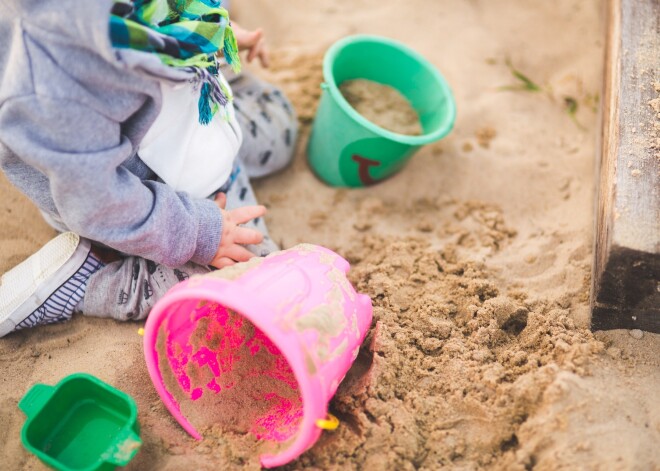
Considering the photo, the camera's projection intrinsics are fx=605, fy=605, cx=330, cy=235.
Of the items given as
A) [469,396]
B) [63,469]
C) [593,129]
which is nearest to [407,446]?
[469,396]

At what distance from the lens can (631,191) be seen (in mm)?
1244

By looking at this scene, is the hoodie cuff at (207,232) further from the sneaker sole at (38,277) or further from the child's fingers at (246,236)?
the sneaker sole at (38,277)

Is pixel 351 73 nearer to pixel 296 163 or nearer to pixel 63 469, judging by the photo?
pixel 296 163

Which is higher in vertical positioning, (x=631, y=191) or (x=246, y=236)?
(x=631, y=191)

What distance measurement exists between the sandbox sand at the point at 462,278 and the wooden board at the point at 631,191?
82mm

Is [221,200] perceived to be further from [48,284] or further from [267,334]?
[267,334]

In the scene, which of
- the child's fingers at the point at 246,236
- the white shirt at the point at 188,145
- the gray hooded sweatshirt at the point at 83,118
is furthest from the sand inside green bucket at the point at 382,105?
the gray hooded sweatshirt at the point at 83,118

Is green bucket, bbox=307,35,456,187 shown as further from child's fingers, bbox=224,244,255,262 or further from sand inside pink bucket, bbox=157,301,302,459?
sand inside pink bucket, bbox=157,301,302,459

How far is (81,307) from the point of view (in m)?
1.45

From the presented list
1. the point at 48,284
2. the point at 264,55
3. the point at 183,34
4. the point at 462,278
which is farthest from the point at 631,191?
the point at 48,284

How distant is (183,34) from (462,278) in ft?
2.83

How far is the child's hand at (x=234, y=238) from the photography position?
1.41 meters

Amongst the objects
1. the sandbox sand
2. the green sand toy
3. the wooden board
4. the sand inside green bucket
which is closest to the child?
the sandbox sand

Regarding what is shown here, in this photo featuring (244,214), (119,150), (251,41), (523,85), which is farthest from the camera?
(523,85)
